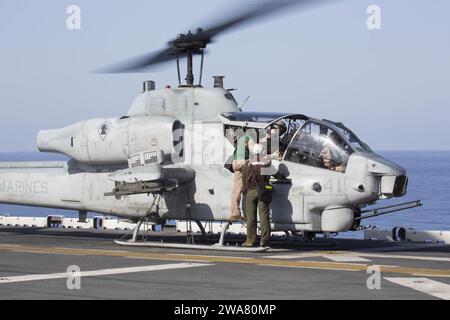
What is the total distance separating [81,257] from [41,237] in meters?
5.62

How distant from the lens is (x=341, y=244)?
748 inches

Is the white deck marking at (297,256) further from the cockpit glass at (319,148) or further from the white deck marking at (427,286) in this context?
the white deck marking at (427,286)

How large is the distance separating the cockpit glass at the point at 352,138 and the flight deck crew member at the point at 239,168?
1.65 metres

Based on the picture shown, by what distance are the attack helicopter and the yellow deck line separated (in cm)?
146

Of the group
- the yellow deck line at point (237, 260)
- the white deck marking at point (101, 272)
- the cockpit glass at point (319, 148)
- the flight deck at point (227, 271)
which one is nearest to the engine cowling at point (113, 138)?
the flight deck at point (227, 271)

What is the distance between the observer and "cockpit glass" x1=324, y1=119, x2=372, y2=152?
55.3ft

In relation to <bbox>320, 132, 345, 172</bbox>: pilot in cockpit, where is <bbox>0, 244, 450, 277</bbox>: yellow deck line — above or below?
below

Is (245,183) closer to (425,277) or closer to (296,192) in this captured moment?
(296,192)

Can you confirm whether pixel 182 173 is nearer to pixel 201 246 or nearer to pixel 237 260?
pixel 201 246

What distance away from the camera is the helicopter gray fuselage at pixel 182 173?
16.6 metres

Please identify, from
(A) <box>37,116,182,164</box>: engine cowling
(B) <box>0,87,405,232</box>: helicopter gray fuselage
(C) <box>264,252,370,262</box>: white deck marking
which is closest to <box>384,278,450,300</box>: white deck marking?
(C) <box>264,252,370,262</box>: white deck marking

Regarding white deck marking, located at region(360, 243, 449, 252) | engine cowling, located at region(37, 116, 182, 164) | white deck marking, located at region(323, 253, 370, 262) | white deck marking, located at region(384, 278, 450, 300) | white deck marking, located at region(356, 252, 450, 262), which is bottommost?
white deck marking, located at region(360, 243, 449, 252)

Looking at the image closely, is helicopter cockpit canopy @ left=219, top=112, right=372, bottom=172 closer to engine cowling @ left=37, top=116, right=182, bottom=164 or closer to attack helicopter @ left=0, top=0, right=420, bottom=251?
attack helicopter @ left=0, top=0, right=420, bottom=251

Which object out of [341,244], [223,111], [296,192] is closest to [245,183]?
[296,192]
